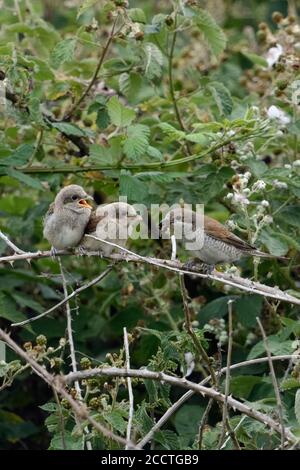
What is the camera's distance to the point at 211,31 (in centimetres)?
579

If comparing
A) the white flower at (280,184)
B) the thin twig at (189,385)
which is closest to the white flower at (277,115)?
the white flower at (280,184)

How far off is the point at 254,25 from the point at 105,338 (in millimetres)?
4070

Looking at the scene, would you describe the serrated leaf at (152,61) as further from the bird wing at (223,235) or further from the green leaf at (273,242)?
the green leaf at (273,242)

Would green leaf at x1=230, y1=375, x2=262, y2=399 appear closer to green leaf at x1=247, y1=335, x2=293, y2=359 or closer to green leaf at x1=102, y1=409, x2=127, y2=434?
green leaf at x1=247, y1=335, x2=293, y2=359

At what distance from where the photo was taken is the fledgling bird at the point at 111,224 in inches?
Answer: 204

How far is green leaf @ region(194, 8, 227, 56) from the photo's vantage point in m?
5.71

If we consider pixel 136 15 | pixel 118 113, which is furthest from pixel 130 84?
pixel 118 113

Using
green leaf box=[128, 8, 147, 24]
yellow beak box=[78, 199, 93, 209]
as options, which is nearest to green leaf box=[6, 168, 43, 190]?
yellow beak box=[78, 199, 93, 209]

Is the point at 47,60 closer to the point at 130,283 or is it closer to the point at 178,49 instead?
the point at 130,283

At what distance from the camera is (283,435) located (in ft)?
12.3

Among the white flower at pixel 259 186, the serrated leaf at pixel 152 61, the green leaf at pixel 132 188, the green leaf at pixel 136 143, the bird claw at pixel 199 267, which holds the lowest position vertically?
the bird claw at pixel 199 267

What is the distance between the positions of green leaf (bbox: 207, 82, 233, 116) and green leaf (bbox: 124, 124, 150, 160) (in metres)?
0.53

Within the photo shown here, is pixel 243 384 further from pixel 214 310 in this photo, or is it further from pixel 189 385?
pixel 189 385

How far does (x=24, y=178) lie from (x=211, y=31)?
125 centimetres
